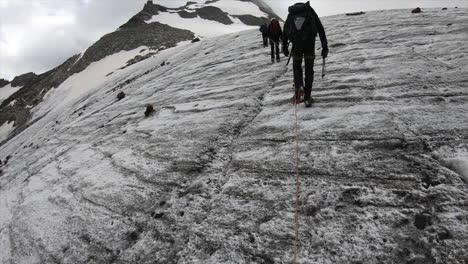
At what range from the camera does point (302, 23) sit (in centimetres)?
571

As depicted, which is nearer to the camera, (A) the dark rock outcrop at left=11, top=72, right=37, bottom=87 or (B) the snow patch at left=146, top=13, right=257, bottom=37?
(B) the snow patch at left=146, top=13, right=257, bottom=37

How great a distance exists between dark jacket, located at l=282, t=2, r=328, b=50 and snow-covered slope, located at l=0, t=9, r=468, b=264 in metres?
1.38

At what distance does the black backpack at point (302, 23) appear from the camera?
5684mm

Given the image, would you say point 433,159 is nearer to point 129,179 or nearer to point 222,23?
point 129,179

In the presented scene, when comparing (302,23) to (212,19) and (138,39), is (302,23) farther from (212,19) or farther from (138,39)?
(212,19)

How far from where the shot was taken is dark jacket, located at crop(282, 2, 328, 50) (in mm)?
5691

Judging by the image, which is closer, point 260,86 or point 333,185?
point 333,185

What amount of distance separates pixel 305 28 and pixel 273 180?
3589 mm

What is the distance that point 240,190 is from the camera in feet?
13.1

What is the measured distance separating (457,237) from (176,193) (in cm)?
358

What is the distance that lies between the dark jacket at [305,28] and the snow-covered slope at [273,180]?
1.38 meters

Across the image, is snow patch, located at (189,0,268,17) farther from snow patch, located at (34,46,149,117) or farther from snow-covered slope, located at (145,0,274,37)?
snow patch, located at (34,46,149,117)

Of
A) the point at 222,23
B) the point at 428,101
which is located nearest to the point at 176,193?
the point at 428,101

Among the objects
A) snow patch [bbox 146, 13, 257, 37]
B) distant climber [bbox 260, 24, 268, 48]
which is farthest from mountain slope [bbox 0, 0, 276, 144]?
distant climber [bbox 260, 24, 268, 48]
